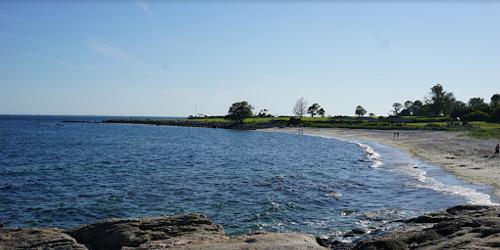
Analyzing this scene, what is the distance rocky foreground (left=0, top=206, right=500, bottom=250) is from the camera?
41.7 feet

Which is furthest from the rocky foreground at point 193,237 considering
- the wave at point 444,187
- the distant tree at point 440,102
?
the distant tree at point 440,102

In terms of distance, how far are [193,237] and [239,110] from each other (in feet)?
461

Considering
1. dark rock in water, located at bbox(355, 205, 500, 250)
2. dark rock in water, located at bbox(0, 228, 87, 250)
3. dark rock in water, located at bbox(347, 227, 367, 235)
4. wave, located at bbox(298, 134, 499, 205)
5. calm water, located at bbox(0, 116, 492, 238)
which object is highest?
dark rock in water, located at bbox(355, 205, 500, 250)

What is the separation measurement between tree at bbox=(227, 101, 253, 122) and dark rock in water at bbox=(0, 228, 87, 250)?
137163 mm

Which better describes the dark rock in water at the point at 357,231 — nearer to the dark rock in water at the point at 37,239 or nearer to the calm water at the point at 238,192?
the calm water at the point at 238,192

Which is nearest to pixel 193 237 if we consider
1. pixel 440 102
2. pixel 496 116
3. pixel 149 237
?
pixel 149 237

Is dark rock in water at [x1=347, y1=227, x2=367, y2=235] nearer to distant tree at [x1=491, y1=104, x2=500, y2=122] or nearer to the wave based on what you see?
the wave

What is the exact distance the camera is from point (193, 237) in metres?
14.6

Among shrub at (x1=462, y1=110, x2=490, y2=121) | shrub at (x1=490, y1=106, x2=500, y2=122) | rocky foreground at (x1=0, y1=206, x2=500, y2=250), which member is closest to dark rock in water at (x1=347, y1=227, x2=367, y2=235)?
Answer: rocky foreground at (x1=0, y1=206, x2=500, y2=250)

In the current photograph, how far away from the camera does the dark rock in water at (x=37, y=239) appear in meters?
13.7

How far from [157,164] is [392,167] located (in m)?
26.1

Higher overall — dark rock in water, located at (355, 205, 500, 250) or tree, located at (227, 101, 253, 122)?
tree, located at (227, 101, 253, 122)

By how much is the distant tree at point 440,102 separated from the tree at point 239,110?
80.1m

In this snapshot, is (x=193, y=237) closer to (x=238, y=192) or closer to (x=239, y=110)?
(x=238, y=192)
